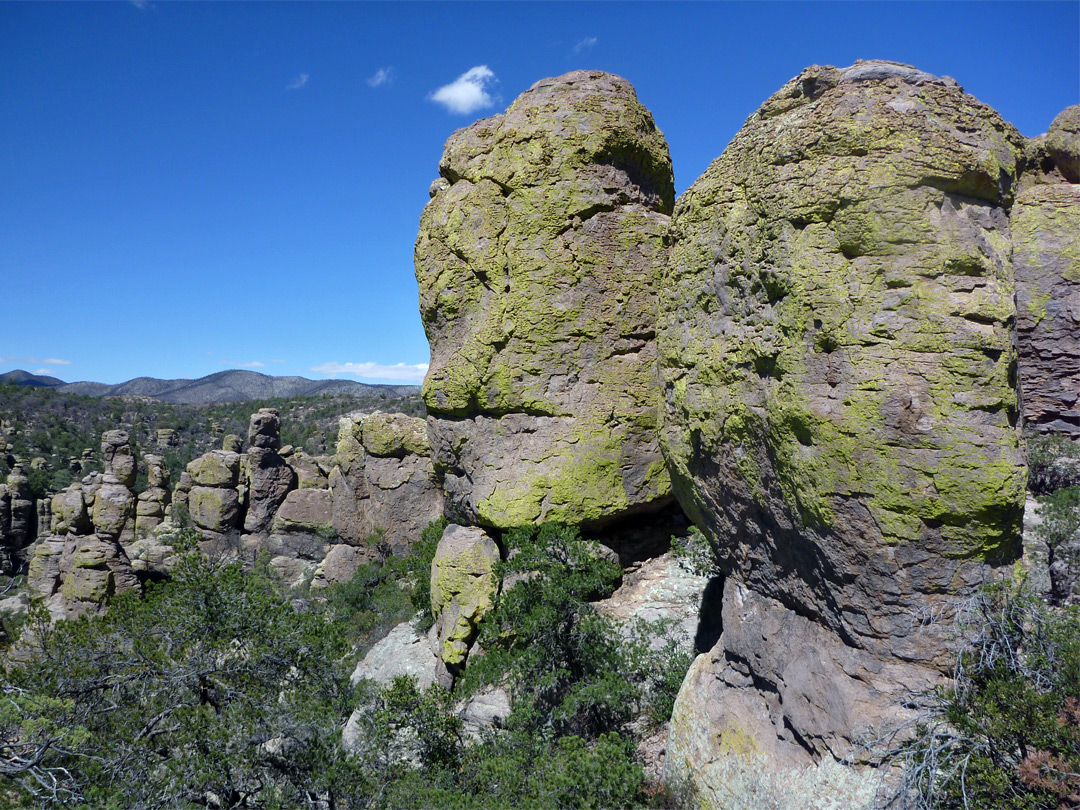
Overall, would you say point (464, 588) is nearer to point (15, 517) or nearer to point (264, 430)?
point (264, 430)

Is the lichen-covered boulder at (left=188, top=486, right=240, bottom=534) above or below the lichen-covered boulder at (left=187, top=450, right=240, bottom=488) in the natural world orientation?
below

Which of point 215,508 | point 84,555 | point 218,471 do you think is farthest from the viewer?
point 218,471

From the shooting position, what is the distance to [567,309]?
9359 millimetres

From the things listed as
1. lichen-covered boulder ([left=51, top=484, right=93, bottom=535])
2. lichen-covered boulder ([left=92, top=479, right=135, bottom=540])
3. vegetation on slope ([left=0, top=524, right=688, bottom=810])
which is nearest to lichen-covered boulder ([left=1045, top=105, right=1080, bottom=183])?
vegetation on slope ([left=0, top=524, right=688, bottom=810])

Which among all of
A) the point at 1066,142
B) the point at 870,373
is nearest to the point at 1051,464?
the point at 1066,142

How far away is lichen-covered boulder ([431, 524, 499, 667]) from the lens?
10.1 meters

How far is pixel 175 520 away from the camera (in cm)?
3250

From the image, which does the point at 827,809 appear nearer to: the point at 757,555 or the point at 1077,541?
the point at 757,555

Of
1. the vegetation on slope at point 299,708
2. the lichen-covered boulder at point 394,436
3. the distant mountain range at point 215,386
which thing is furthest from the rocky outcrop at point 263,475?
the distant mountain range at point 215,386

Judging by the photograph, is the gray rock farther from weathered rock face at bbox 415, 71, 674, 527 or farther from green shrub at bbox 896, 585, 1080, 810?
green shrub at bbox 896, 585, 1080, 810

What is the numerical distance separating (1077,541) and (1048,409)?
504cm

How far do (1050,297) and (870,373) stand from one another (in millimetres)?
10470

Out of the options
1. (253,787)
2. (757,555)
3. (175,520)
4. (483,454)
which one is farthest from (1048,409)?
(175,520)

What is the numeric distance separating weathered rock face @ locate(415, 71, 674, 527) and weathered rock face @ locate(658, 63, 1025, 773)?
3.83 m
